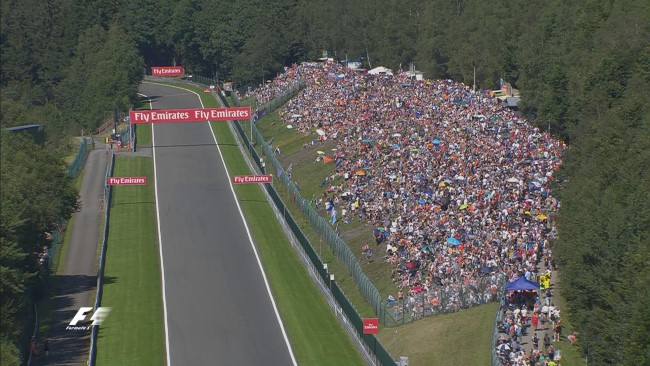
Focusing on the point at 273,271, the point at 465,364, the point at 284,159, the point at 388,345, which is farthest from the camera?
the point at 284,159

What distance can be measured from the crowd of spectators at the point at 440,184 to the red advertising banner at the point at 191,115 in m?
5.67

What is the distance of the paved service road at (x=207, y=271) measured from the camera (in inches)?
2432

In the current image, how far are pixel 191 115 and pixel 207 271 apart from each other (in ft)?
147

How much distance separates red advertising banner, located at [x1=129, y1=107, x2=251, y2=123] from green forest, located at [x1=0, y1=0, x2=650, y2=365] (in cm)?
720

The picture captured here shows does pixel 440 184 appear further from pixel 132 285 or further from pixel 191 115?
pixel 191 115

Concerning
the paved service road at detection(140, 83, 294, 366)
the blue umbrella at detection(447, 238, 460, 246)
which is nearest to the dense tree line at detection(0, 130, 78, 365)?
the paved service road at detection(140, 83, 294, 366)

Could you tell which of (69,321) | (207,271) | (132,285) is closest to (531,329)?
(69,321)

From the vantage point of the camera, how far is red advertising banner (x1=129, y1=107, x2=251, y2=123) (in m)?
114

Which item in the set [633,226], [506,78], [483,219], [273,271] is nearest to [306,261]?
[273,271]

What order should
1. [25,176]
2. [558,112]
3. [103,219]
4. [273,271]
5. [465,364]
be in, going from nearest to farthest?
[465,364]
[25,176]
[273,271]
[103,219]
[558,112]

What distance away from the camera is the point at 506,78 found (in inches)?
4427

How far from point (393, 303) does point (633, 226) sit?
41.4 feet

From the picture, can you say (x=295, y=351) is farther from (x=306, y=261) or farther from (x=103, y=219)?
(x=103, y=219)

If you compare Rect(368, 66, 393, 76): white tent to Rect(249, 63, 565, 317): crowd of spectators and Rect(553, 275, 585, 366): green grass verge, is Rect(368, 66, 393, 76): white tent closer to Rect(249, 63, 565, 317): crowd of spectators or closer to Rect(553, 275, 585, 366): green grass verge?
Rect(249, 63, 565, 317): crowd of spectators
